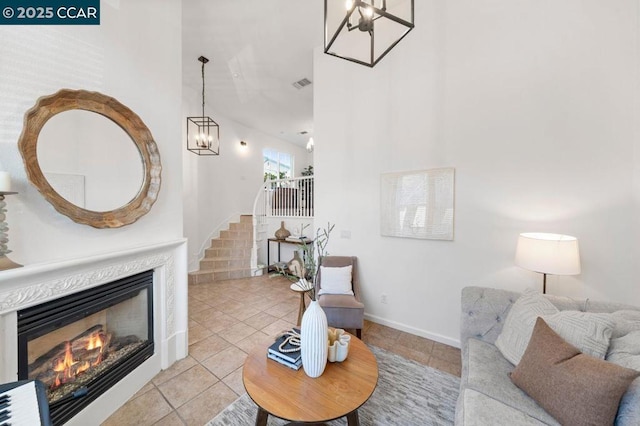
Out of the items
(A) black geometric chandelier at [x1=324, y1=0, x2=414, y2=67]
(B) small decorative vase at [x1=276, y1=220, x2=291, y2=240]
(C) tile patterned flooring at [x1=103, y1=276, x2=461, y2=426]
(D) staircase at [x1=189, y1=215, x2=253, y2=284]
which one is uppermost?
Answer: (A) black geometric chandelier at [x1=324, y1=0, x2=414, y2=67]

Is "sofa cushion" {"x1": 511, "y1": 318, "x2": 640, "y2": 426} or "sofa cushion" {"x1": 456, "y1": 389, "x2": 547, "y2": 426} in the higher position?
"sofa cushion" {"x1": 511, "y1": 318, "x2": 640, "y2": 426}

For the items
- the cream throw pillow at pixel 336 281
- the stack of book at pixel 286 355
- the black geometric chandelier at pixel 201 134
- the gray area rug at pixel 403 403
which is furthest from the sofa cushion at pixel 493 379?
the black geometric chandelier at pixel 201 134

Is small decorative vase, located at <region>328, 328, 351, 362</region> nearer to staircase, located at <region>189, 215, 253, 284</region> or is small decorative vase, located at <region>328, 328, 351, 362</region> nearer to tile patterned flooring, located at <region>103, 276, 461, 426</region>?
tile patterned flooring, located at <region>103, 276, 461, 426</region>

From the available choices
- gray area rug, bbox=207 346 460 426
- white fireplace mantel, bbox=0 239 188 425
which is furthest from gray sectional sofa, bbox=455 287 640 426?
white fireplace mantel, bbox=0 239 188 425

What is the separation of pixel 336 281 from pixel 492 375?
1.69 m

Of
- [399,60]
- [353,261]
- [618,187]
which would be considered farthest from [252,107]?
[618,187]

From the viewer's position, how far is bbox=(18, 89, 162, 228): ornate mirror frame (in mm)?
1308

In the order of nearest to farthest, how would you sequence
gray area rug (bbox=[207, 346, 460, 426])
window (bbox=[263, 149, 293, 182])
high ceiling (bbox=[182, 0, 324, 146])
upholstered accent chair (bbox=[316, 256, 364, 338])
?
gray area rug (bbox=[207, 346, 460, 426]) < upholstered accent chair (bbox=[316, 256, 364, 338]) < high ceiling (bbox=[182, 0, 324, 146]) < window (bbox=[263, 149, 293, 182])

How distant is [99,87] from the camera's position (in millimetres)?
1666

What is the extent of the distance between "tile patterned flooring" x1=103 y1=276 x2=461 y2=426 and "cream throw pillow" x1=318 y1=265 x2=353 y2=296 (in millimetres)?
579

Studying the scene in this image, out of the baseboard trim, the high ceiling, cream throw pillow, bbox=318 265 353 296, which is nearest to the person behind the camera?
the baseboard trim

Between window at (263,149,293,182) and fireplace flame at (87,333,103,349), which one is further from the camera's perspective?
window at (263,149,293,182)

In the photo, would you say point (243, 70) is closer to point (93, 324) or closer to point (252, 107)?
point (252, 107)

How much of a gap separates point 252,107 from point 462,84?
4380mm
